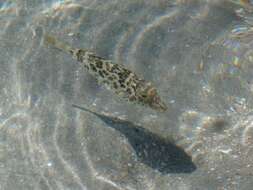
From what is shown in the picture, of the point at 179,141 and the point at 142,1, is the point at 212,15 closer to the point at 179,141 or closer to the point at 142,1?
the point at 142,1

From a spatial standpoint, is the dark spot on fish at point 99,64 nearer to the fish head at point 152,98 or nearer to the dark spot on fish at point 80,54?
the dark spot on fish at point 80,54

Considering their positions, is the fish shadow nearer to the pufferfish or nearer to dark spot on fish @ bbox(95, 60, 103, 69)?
the pufferfish

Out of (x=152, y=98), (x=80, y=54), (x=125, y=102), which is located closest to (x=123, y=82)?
(x=152, y=98)

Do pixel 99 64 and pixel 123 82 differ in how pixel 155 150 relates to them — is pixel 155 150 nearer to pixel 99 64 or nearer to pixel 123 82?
pixel 123 82

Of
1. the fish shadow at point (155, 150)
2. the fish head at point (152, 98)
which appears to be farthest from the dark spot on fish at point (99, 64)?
the fish shadow at point (155, 150)

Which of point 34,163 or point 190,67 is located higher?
point 190,67

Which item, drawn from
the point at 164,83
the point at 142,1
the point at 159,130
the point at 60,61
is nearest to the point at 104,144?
the point at 159,130
